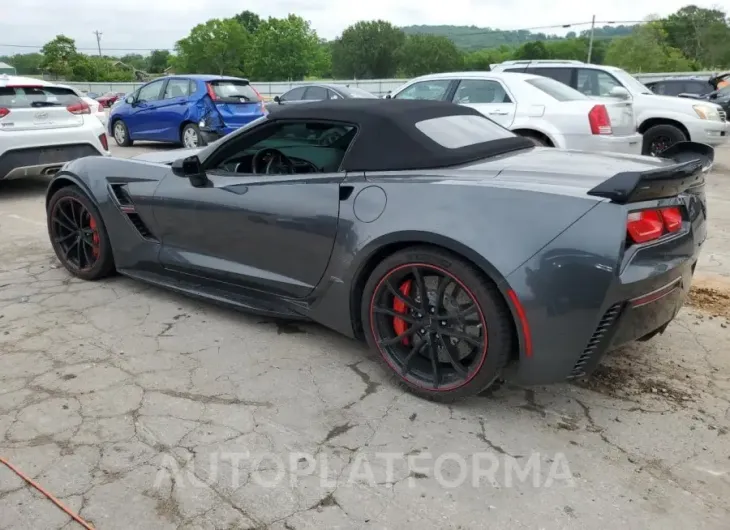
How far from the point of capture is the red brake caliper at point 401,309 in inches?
111

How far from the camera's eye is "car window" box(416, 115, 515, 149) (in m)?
3.09

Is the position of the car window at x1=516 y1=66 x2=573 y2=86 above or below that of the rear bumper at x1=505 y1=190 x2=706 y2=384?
above

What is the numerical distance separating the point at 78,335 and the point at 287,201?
60.0 inches

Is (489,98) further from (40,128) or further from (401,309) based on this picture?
(401,309)

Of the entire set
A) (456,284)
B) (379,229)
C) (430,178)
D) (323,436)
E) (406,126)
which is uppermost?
(406,126)

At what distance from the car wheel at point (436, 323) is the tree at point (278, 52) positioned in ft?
334

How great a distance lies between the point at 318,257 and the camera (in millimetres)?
3049

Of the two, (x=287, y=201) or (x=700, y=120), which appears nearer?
(x=287, y=201)

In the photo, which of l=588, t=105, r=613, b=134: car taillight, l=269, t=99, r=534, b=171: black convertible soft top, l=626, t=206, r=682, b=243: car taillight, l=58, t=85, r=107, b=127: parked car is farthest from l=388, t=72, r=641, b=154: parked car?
l=626, t=206, r=682, b=243: car taillight

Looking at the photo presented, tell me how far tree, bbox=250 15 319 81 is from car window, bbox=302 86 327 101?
295ft

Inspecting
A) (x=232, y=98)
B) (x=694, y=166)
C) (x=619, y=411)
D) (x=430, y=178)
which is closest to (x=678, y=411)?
(x=619, y=411)

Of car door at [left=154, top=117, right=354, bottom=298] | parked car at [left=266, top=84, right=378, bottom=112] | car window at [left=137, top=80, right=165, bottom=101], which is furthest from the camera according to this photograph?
parked car at [left=266, top=84, right=378, bottom=112]

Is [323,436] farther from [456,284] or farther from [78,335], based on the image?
[78,335]

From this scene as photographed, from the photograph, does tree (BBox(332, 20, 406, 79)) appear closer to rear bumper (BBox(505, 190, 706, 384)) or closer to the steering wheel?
the steering wheel
